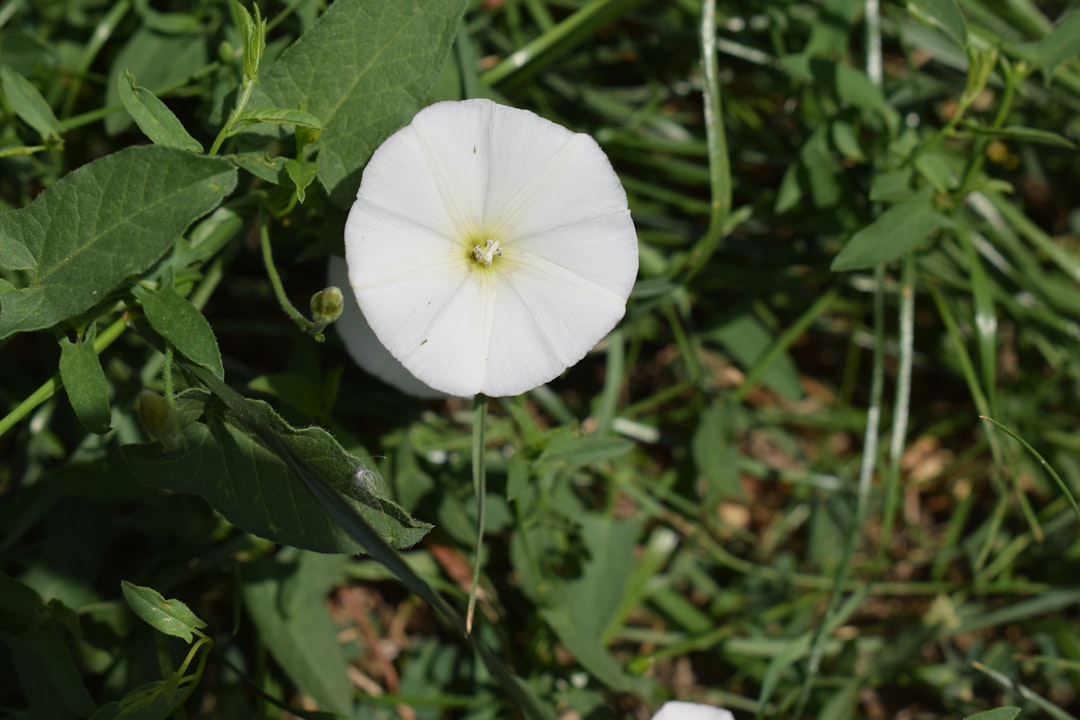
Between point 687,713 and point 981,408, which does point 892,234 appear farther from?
point 687,713

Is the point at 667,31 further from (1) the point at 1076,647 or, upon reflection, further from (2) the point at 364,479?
(1) the point at 1076,647

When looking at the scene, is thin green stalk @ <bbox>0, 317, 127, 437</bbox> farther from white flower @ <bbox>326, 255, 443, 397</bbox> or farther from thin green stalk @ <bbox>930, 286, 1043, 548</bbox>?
thin green stalk @ <bbox>930, 286, 1043, 548</bbox>

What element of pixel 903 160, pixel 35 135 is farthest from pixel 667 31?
pixel 35 135

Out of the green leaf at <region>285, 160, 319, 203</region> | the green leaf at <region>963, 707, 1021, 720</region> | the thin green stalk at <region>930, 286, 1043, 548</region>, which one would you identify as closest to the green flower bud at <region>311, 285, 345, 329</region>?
the green leaf at <region>285, 160, 319, 203</region>

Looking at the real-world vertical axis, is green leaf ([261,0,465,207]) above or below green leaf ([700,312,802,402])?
above

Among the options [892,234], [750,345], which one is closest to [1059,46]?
[892,234]

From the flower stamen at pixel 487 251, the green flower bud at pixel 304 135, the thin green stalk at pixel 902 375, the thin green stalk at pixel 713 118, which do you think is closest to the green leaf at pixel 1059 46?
the thin green stalk at pixel 902 375

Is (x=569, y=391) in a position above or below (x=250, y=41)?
below

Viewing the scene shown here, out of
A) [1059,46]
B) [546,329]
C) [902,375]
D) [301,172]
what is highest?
[1059,46]
